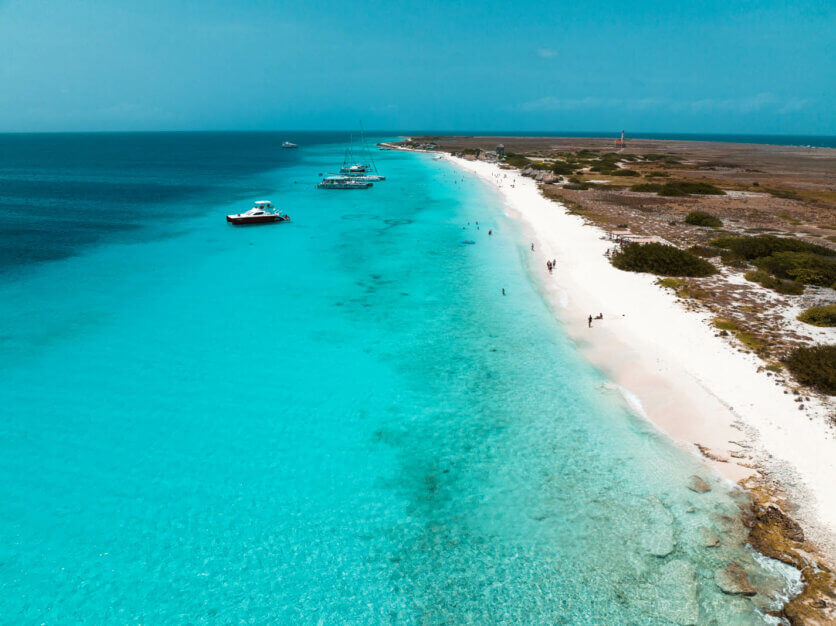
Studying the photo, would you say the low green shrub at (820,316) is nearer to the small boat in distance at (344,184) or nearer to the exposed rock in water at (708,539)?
the exposed rock in water at (708,539)

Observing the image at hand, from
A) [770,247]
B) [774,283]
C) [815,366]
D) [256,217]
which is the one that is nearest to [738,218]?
[770,247]

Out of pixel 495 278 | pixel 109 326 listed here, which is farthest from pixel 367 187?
pixel 109 326

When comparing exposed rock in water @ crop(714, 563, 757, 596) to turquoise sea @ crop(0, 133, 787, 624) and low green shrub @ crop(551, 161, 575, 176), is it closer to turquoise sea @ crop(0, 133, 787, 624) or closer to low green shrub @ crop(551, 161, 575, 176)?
turquoise sea @ crop(0, 133, 787, 624)

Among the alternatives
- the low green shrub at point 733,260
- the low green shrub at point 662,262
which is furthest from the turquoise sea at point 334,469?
the low green shrub at point 733,260

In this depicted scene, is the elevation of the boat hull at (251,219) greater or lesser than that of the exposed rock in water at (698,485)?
greater

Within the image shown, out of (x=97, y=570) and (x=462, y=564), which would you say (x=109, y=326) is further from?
(x=462, y=564)

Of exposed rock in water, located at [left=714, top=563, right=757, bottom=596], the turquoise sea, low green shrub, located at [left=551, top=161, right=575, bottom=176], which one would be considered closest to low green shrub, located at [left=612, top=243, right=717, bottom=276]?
the turquoise sea
